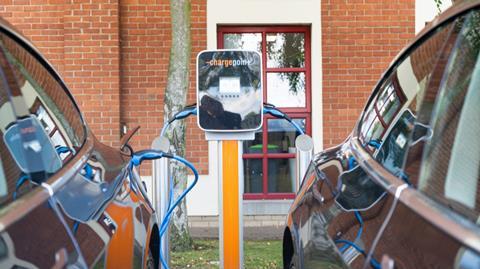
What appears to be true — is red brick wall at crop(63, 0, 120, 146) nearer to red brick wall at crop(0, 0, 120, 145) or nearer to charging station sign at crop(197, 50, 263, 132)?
red brick wall at crop(0, 0, 120, 145)

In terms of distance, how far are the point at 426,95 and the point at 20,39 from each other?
1493 millimetres

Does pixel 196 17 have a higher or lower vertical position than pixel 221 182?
higher

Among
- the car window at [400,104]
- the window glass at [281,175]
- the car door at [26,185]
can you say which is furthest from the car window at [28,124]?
the window glass at [281,175]

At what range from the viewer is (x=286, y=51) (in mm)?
8555

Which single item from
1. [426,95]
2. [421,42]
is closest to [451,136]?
[426,95]

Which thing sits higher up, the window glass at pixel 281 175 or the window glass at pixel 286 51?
the window glass at pixel 286 51

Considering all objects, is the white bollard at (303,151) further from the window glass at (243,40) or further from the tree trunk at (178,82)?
the window glass at (243,40)

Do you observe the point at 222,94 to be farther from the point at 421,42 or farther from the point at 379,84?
the point at 421,42

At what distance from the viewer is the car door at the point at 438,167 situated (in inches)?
55.1

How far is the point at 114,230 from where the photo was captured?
243cm

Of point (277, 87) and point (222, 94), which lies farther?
point (277, 87)

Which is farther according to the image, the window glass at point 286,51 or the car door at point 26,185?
the window glass at point 286,51

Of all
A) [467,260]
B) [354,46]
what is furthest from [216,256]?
[467,260]

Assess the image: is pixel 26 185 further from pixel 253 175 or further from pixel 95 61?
pixel 253 175
